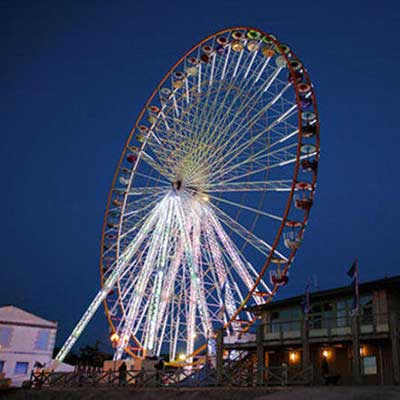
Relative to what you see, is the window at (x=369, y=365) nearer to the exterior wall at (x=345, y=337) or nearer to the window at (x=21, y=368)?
the exterior wall at (x=345, y=337)

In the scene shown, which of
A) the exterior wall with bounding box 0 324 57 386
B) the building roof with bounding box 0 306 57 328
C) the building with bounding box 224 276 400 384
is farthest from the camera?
the building roof with bounding box 0 306 57 328

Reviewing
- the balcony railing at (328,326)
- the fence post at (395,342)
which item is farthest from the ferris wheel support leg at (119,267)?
the fence post at (395,342)

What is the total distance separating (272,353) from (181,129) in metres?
14.7

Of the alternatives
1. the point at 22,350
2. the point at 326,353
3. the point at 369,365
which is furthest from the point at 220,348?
the point at 22,350

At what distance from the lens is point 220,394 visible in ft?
59.9

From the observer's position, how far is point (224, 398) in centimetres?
1795

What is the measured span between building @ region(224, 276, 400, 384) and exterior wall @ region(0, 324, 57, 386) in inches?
807

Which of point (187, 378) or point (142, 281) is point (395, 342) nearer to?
point (187, 378)

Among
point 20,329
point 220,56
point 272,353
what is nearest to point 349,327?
point 272,353

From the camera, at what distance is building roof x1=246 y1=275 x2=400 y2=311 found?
21.4m

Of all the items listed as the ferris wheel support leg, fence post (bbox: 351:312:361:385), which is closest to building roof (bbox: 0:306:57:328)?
the ferris wheel support leg

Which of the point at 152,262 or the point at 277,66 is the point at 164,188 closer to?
the point at 152,262

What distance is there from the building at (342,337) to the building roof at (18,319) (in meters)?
20.9

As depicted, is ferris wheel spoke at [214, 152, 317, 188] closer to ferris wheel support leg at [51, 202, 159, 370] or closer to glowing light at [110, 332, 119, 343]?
ferris wheel support leg at [51, 202, 159, 370]
